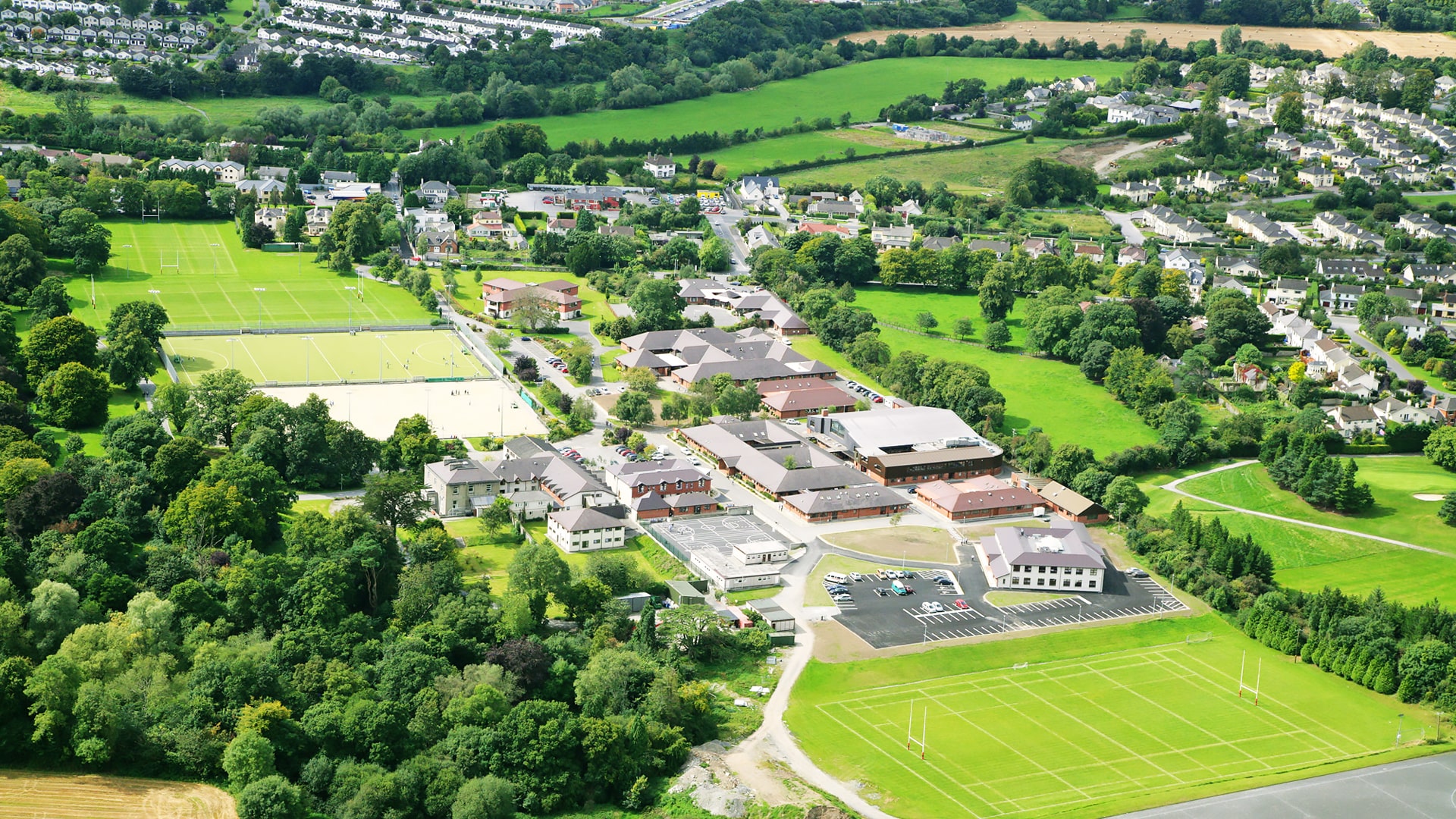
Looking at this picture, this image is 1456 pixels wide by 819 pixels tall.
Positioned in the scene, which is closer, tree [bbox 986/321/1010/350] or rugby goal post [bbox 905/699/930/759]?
rugby goal post [bbox 905/699/930/759]

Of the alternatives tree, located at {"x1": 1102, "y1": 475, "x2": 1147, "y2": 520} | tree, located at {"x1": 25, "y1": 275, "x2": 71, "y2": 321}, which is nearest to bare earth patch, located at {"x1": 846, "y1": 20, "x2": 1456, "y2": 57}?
tree, located at {"x1": 1102, "y1": 475, "x2": 1147, "y2": 520}

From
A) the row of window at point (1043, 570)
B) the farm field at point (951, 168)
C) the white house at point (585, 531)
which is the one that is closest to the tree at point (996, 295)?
the farm field at point (951, 168)

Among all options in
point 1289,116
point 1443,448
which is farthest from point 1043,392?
point 1289,116

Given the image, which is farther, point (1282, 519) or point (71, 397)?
point (71, 397)

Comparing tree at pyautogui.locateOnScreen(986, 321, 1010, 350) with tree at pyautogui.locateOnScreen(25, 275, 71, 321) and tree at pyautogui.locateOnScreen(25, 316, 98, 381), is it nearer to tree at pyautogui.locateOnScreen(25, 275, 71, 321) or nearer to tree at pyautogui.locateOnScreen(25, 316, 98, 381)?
tree at pyautogui.locateOnScreen(25, 316, 98, 381)

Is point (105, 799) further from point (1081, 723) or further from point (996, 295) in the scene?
point (996, 295)

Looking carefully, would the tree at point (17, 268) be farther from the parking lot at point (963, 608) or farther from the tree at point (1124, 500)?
the tree at point (1124, 500)
